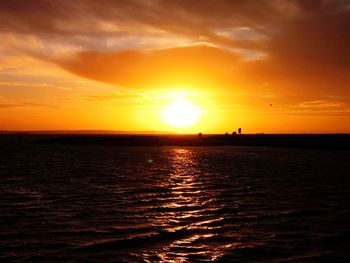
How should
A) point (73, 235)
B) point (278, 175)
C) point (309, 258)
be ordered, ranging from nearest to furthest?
point (309, 258) → point (73, 235) → point (278, 175)

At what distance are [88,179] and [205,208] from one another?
65.4 feet

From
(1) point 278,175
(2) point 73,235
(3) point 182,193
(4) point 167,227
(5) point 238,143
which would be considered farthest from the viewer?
(5) point 238,143

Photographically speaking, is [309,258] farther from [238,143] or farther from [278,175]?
[238,143]

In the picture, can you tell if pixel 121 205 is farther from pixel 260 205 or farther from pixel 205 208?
pixel 260 205

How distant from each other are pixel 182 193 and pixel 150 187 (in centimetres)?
444

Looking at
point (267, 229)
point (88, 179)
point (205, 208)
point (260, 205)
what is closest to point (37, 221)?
point (205, 208)

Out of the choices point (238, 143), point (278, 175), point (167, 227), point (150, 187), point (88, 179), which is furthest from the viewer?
point (238, 143)

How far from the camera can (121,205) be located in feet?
93.9

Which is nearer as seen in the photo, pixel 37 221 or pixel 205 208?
pixel 37 221

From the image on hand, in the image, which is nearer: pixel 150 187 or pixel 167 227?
pixel 167 227

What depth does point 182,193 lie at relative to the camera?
115 feet

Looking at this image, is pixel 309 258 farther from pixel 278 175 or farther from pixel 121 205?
pixel 278 175

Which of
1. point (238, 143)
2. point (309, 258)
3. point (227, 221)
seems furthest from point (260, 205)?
point (238, 143)

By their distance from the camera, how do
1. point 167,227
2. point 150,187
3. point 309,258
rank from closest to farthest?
point 309,258 < point 167,227 < point 150,187
